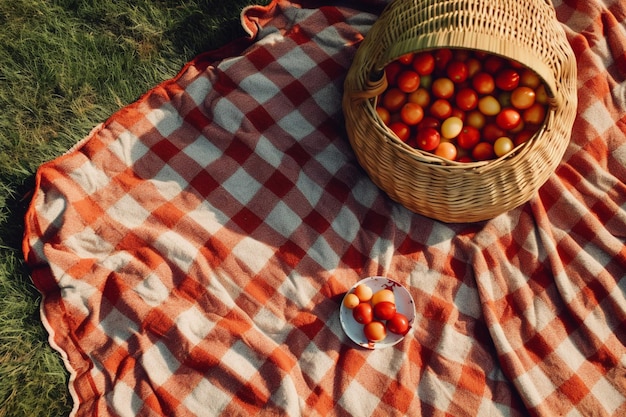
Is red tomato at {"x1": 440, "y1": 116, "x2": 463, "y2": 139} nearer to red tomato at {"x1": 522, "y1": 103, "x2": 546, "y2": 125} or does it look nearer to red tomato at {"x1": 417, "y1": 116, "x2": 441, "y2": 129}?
red tomato at {"x1": 417, "y1": 116, "x2": 441, "y2": 129}

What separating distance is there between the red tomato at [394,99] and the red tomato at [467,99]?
213 mm

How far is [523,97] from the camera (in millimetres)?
1946

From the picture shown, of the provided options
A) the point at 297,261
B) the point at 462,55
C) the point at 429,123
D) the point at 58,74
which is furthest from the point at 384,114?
the point at 58,74

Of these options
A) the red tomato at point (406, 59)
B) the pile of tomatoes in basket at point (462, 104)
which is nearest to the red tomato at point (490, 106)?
the pile of tomatoes in basket at point (462, 104)

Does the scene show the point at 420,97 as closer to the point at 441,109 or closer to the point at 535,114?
the point at 441,109

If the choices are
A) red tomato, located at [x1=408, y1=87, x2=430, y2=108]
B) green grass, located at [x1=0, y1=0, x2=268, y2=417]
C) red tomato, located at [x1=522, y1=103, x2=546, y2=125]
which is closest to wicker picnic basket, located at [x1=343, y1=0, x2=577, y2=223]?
red tomato, located at [x1=522, y1=103, x2=546, y2=125]

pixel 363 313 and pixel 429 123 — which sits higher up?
pixel 429 123

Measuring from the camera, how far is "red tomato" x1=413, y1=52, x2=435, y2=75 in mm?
2010

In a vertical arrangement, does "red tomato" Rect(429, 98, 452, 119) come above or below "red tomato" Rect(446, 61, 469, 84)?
below

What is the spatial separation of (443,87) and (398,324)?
917 millimetres

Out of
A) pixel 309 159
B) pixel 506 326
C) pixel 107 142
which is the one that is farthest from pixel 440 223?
pixel 107 142

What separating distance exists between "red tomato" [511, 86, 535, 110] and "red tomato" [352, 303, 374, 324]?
3.08 feet

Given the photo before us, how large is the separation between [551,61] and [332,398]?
4.74 ft

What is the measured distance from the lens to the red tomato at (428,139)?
194 centimetres
